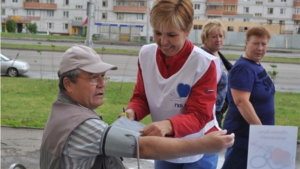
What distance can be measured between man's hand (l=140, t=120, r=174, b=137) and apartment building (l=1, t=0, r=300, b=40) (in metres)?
44.1

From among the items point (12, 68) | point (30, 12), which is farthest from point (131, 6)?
point (12, 68)

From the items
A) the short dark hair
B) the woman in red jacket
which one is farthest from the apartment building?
the woman in red jacket

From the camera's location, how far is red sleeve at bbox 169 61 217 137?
2.59 m

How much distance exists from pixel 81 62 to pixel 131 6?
63697 mm

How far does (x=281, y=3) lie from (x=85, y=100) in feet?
177

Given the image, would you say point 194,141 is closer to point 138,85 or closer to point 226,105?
point 138,85

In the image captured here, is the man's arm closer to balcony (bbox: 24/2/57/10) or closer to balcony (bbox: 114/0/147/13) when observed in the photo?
balcony (bbox: 114/0/147/13)

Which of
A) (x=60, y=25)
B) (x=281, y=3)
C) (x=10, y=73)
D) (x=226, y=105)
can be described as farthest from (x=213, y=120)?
(x=60, y=25)

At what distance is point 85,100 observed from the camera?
2348mm

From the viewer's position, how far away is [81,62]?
90.4 inches

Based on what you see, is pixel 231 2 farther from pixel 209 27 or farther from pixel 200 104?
pixel 200 104

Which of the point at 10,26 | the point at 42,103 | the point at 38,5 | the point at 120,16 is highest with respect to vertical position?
the point at 38,5

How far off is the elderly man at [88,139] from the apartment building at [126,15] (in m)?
44.2

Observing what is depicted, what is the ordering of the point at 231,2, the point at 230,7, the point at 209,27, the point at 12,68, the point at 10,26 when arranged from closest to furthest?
the point at 209,27, the point at 12,68, the point at 231,2, the point at 230,7, the point at 10,26
